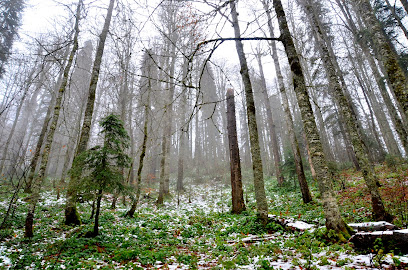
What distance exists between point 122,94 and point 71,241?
9074mm

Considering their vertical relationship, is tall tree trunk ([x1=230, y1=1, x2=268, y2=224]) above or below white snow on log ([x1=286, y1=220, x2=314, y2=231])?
above

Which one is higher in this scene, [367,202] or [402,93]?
[402,93]

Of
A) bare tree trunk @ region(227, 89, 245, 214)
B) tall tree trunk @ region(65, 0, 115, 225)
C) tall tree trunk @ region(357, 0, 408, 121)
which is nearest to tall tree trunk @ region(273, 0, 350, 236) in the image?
tall tree trunk @ region(357, 0, 408, 121)

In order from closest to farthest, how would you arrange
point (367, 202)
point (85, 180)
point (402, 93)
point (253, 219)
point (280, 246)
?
point (280, 246) → point (402, 93) → point (85, 180) → point (253, 219) → point (367, 202)

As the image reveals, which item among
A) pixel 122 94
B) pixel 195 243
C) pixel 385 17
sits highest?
pixel 385 17

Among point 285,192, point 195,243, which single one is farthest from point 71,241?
point 285,192

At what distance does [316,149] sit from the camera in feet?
14.0

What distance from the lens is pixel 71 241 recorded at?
481cm

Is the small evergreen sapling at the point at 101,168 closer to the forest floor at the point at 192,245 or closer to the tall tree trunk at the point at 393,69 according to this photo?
the forest floor at the point at 192,245

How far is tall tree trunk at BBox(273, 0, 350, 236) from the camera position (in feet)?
13.0

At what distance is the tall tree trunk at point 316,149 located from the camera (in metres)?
3.96

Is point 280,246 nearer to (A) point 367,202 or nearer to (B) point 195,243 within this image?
(B) point 195,243

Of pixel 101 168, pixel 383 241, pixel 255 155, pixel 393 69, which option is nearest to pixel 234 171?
pixel 255 155

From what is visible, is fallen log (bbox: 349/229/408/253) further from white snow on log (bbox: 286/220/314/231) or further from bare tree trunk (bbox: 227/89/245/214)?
bare tree trunk (bbox: 227/89/245/214)
